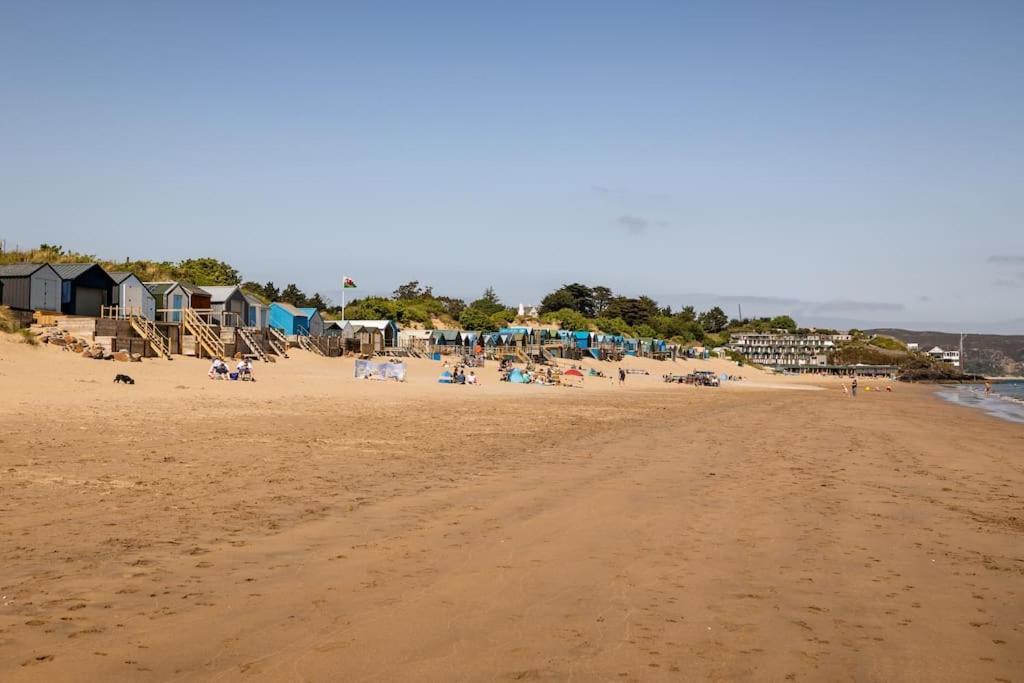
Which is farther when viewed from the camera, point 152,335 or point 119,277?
point 119,277

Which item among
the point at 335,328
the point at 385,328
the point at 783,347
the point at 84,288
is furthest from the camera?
the point at 783,347

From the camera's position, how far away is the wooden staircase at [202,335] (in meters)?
39.7

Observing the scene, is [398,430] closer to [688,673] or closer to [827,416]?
[688,673]

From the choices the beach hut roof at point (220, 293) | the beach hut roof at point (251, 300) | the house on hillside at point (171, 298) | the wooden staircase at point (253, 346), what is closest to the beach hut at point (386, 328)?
the beach hut roof at point (251, 300)

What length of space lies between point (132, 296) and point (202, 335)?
737 centimetres

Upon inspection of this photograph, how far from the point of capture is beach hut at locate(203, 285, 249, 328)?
163 feet

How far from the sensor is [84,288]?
41656 millimetres

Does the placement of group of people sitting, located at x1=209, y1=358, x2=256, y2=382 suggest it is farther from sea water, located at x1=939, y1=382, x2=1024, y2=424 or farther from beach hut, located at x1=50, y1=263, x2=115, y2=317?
sea water, located at x1=939, y1=382, x2=1024, y2=424

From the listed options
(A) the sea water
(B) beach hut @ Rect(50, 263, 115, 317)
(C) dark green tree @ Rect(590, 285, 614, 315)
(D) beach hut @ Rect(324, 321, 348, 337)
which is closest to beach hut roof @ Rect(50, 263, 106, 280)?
(B) beach hut @ Rect(50, 263, 115, 317)

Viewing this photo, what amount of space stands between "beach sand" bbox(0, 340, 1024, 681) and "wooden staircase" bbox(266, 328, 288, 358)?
29.9 m

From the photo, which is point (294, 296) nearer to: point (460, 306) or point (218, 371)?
point (460, 306)

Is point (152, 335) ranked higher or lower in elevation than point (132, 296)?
lower

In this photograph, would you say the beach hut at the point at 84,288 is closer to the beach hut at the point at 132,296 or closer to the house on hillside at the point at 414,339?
the beach hut at the point at 132,296

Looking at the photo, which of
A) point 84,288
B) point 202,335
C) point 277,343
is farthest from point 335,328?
point 202,335
